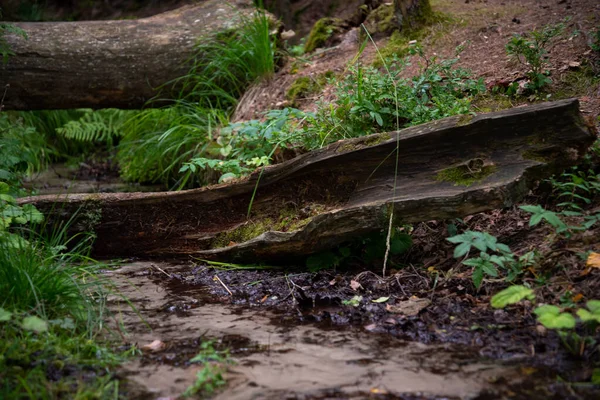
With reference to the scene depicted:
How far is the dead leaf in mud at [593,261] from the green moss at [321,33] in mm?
4507

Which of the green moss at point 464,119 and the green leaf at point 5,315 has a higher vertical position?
the green moss at point 464,119

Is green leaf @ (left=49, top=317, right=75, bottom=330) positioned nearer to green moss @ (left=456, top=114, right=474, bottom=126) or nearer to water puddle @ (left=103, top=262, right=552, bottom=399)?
water puddle @ (left=103, top=262, right=552, bottom=399)

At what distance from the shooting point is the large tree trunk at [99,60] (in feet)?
18.7

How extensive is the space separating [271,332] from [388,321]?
2.04ft

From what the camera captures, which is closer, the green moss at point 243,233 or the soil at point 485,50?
the green moss at point 243,233

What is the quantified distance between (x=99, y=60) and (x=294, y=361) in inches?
175

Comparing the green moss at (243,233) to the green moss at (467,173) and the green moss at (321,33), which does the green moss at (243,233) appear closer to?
the green moss at (467,173)

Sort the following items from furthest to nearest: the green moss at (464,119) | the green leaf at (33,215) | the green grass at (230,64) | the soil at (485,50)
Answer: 1. the green grass at (230,64)
2. the soil at (485,50)
3. the green leaf at (33,215)
4. the green moss at (464,119)

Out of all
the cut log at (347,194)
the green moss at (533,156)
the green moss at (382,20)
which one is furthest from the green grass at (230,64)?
the green moss at (533,156)

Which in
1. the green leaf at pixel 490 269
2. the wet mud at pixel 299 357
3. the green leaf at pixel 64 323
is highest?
the green leaf at pixel 64 323

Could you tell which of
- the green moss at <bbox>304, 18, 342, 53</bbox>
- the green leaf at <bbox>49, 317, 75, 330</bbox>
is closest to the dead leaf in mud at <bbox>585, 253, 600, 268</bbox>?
the green leaf at <bbox>49, 317, 75, 330</bbox>

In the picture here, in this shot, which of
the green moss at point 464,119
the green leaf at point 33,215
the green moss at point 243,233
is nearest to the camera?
the green moss at point 464,119

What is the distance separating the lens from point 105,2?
1060 cm

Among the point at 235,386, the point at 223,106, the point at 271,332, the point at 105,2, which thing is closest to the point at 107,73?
the point at 223,106
